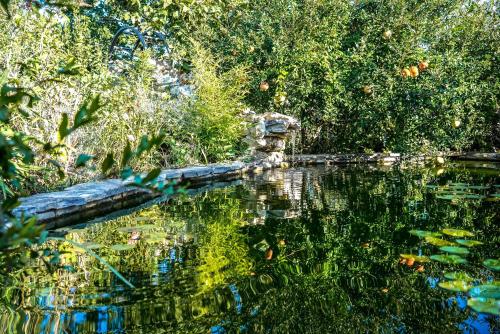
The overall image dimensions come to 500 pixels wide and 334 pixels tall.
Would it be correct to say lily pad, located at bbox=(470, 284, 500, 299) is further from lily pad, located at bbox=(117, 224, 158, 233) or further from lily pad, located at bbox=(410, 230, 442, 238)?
lily pad, located at bbox=(117, 224, 158, 233)

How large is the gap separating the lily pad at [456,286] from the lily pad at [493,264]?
0.34 m

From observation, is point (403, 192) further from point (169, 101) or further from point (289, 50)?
point (289, 50)

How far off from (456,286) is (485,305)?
0.28 m

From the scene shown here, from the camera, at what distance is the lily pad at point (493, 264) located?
2.65 meters

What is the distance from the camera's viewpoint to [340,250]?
128 inches

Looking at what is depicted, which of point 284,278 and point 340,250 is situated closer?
point 284,278

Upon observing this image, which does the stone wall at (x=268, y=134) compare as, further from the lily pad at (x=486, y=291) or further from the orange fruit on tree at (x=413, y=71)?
the lily pad at (x=486, y=291)

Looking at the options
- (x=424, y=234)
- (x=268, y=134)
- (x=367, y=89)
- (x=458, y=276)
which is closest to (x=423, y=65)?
(x=367, y=89)

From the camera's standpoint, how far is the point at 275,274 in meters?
2.71

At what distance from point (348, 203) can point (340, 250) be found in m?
2.18

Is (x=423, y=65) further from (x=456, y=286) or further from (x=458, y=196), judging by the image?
(x=456, y=286)

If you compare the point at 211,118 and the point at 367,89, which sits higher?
the point at 367,89

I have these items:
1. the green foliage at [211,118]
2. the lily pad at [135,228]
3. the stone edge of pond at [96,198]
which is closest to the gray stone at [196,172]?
the stone edge of pond at [96,198]

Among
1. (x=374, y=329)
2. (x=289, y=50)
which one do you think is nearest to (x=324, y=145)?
(x=289, y=50)
